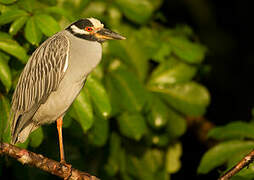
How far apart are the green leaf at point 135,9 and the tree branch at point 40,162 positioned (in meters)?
1.78

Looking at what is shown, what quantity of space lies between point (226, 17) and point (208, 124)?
2.24 meters

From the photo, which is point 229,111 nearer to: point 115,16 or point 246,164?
point 115,16

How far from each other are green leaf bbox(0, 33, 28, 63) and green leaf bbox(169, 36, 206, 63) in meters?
1.74

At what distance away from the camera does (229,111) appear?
6.43 metres

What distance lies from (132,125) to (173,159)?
95 cm

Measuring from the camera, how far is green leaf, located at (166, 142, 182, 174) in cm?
496

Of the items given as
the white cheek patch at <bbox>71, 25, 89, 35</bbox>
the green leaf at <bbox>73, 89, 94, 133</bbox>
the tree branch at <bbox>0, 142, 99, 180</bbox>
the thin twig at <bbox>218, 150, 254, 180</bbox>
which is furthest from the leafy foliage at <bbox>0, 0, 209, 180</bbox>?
the thin twig at <bbox>218, 150, 254, 180</bbox>

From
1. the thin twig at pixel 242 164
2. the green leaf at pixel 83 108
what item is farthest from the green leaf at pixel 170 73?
the thin twig at pixel 242 164

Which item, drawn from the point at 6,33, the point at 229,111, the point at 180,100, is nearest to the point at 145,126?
the point at 180,100

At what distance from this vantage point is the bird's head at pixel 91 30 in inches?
130

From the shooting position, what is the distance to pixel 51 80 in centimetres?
331

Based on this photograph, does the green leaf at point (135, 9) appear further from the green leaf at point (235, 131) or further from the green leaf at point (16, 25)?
the green leaf at point (16, 25)

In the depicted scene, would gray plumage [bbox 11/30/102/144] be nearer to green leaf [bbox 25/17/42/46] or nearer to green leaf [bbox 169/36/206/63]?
green leaf [bbox 25/17/42/46]

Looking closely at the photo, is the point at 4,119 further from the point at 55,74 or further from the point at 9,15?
the point at 9,15
